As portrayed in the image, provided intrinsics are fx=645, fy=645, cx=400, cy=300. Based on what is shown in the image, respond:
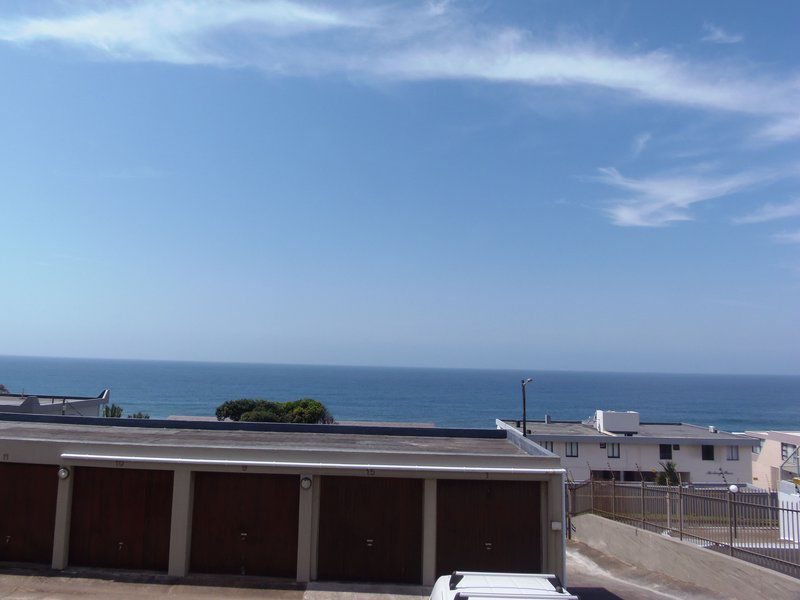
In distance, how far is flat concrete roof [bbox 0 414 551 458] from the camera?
57.1 feet

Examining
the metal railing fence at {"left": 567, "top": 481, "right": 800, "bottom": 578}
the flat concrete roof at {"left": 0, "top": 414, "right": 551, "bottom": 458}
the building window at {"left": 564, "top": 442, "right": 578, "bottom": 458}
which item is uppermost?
the flat concrete roof at {"left": 0, "top": 414, "right": 551, "bottom": 458}

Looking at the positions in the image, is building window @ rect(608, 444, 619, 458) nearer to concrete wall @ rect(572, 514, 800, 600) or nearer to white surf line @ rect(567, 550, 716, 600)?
concrete wall @ rect(572, 514, 800, 600)

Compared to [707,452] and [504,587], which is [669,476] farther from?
[504,587]

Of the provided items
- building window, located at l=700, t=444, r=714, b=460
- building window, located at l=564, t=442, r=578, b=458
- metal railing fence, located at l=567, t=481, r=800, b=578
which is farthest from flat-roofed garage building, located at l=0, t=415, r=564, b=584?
building window, located at l=700, t=444, r=714, b=460

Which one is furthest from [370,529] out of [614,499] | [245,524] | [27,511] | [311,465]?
[614,499]

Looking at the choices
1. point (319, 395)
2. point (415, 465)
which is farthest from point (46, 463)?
point (319, 395)

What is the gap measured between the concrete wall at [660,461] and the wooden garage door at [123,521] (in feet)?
128

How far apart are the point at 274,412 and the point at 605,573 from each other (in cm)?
4462

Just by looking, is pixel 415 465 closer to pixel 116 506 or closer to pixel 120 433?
pixel 116 506

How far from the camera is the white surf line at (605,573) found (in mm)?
13995

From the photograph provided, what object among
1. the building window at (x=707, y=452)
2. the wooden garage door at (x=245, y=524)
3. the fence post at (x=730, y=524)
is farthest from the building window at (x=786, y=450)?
the wooden garage door at (x=245, y=524)

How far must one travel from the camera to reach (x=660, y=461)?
4956cm

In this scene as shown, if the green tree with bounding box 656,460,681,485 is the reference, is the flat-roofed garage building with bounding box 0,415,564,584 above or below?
above

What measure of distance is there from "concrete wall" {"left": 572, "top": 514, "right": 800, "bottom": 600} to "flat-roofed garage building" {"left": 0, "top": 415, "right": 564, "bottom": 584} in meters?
2.97
